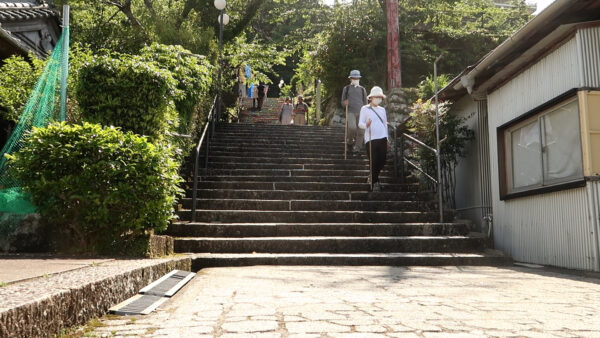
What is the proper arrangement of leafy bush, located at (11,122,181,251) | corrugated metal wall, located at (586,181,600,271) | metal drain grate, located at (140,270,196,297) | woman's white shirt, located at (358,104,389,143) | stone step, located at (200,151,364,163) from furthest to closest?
stone step, located at (200,151,364,163), woman's white shirt, located at (358,104,389,143), corrugated metal wall, located at (586,181,600,271), leafy bush, located at (11,122,181,251), metal drain grate, located at (140,270,196,297)

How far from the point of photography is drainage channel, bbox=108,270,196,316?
9.73ft

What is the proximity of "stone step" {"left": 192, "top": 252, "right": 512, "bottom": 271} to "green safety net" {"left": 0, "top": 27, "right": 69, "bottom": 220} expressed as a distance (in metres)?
1.99

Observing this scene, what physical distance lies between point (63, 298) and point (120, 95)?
4.01 meters

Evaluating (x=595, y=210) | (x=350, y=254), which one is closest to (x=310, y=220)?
(x=350, y=254)

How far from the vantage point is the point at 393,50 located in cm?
1562

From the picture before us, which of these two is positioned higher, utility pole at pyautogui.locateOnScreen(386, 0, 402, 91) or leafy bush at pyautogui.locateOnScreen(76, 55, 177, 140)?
utility pole at pyautogui.locateOnScreen(386, 0, 402, 91)

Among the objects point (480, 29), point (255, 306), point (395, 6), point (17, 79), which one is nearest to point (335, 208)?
point (255, 306)

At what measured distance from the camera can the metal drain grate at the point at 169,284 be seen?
3.58 m

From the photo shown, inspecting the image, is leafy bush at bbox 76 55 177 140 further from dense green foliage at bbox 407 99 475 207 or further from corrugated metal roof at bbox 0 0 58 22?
corrugated metal roof at bbox 0 0 58 22

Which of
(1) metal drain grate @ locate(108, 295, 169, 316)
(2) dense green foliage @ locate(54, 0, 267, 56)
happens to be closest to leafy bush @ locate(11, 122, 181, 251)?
(1) metal drain grate @ locate(108, 295, 169, 316)

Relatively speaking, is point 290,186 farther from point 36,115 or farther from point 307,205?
point 36,115

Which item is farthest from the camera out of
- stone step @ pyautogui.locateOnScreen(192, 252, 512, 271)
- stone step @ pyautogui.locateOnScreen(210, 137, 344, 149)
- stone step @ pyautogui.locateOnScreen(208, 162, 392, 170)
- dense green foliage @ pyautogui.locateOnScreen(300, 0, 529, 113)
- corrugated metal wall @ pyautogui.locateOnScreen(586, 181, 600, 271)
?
dense green foliage @ pyautogui.locateOnScreen(300, 0, 529, 113)

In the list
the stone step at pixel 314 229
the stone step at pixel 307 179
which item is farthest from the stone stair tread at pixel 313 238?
the stone step at pixel 307 179

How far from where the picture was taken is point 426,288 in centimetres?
409
